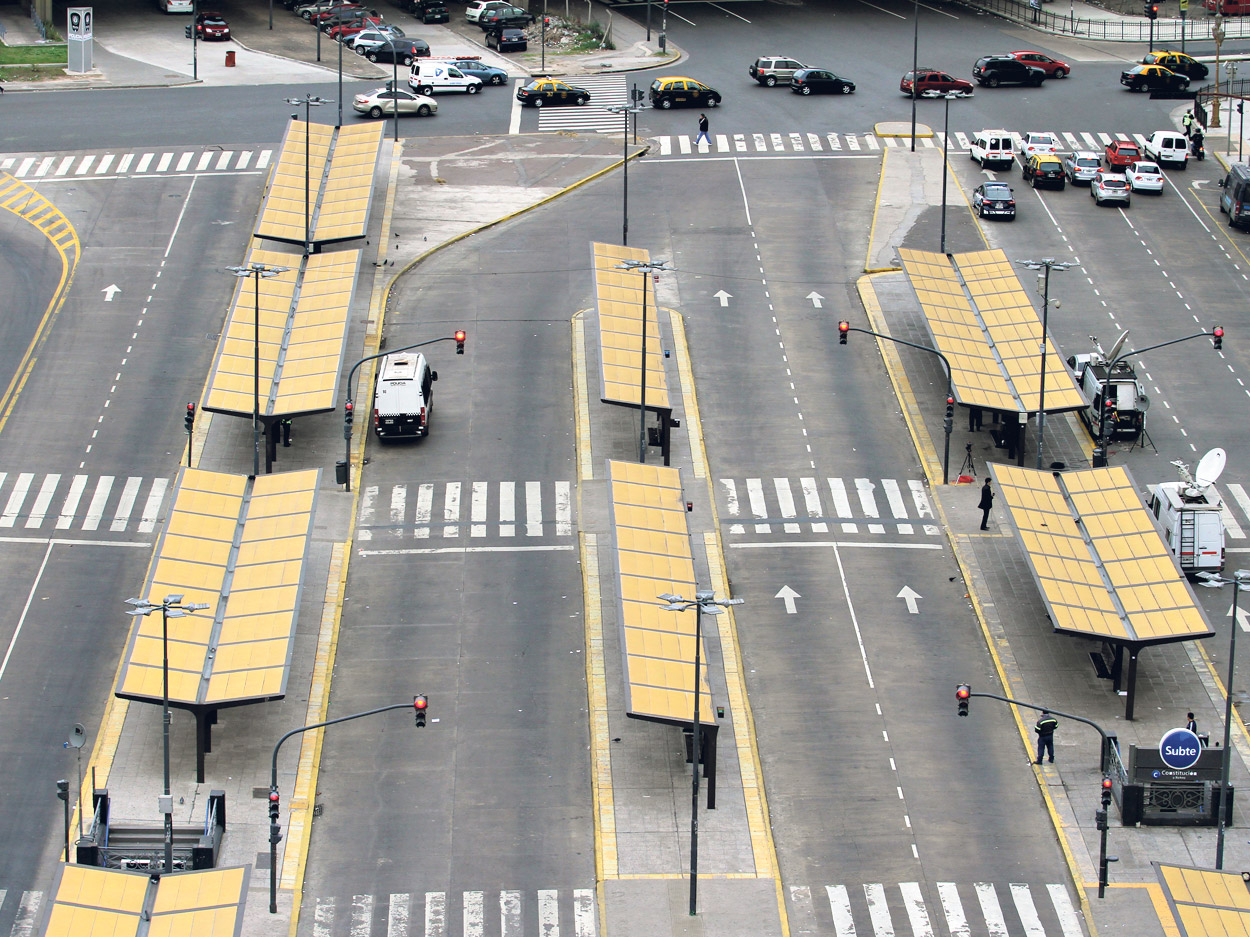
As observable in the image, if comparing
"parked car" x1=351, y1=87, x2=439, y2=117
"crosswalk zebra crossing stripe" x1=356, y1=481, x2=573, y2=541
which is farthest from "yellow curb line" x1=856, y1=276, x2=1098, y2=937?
"parked car" x1=351, y1=87, x2=439, y2=117

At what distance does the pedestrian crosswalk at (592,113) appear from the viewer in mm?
124875

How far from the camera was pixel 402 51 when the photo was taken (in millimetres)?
135875

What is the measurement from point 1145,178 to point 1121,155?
11.5 ft

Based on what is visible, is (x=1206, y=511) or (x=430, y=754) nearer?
(x=430, y=754)

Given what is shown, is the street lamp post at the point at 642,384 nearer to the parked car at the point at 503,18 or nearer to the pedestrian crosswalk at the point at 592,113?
the pedestrian crosswalk at the point at 592,113

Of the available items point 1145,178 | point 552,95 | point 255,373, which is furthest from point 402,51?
point 255,373

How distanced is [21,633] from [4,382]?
20.6 m

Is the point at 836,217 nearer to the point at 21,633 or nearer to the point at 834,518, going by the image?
the point at 834,518

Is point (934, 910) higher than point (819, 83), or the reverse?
point (819, 83)

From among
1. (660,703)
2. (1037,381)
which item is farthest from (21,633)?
(1037,381)

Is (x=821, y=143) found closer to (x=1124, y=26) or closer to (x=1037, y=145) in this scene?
(x=1037, y=145)

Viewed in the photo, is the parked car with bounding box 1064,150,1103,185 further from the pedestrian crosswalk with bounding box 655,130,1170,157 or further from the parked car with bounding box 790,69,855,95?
the parked car with bounding box 790,69,855,95

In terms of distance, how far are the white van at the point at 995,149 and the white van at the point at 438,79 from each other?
30.6 meters

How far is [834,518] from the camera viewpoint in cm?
8538
